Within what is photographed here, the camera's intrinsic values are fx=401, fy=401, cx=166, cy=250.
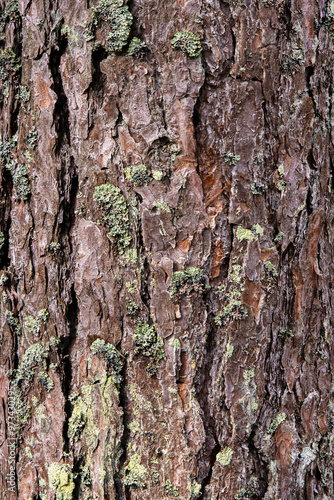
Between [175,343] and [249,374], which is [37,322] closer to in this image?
[175,343]

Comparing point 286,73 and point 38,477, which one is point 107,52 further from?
point 38,477

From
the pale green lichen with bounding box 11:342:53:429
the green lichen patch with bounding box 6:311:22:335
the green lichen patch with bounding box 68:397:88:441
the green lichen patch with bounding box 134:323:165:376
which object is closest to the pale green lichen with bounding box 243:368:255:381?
the green lichen patch with bounding box 134:323:165:376

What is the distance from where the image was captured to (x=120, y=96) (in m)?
1.09

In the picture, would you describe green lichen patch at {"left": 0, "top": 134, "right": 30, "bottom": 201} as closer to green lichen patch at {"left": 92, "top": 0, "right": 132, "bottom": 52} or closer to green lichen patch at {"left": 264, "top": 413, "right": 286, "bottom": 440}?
green lichen patch at {"left": 92, "top": 0, "right": 132, "bottom": 52}

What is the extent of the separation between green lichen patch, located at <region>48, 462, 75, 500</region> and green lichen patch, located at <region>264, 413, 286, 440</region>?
22.6 inches

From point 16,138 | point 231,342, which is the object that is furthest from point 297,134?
point 16,138

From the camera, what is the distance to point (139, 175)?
1.10 m

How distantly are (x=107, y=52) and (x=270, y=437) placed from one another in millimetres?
1192

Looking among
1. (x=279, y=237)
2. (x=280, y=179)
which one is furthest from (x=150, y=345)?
(x=280, y=179)

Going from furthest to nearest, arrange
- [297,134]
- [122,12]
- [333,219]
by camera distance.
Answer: [333,219] → [297,134] → [122,12]

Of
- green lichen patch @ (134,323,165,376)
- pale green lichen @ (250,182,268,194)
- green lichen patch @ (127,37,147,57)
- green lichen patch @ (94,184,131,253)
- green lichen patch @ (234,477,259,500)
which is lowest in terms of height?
green lichen patch @ (234,477,259,500)

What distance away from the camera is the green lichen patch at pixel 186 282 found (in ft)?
3.64

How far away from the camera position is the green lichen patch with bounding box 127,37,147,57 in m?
1.08

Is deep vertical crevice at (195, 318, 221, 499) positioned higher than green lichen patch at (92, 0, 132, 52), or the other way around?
green lichen patch at (92, 0, 132, 52)
